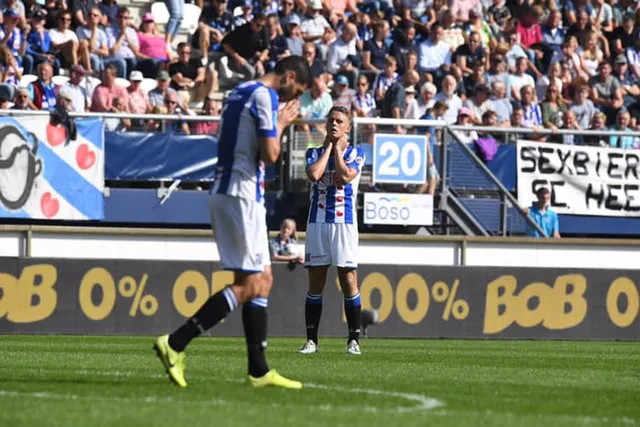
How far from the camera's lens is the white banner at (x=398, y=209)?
22344 millimetres

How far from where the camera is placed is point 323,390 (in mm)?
10016

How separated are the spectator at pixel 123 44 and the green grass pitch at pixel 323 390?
8.19 m

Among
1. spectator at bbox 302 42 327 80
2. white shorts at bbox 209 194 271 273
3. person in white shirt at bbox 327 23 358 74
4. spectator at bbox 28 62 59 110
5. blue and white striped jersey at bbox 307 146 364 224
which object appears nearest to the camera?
white shorts at bbox 209 194 271 273

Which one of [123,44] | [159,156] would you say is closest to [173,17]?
[123,44]

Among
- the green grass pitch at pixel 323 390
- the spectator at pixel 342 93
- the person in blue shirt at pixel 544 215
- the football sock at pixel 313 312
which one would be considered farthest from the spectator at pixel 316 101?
the football sock at pixel 313 312

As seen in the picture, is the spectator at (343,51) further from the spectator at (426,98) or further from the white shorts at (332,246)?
the white shorts at (332,246)

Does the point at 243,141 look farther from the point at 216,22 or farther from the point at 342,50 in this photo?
the point at 216,22

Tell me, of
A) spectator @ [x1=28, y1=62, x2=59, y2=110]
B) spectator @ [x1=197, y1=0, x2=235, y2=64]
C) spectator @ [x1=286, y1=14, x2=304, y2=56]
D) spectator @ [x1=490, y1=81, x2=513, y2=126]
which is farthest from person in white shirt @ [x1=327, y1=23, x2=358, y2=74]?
spectator @ [x1=28, y1=62, x2=59, y2=110]

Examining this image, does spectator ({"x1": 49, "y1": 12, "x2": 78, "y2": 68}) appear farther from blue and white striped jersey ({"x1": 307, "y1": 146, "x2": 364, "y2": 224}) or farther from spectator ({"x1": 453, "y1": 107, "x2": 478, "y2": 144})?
blue and white striped jersey ({"x1": 307, "y1": 146, "x2": 364, "y2": 224})

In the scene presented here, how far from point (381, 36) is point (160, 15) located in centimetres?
398

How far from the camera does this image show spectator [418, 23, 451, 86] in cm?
2591

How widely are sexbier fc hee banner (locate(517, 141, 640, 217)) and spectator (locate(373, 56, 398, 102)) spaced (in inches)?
104

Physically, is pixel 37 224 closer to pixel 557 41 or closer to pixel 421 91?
pixel 421 91

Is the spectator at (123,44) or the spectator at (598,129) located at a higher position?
the spectator at (123,44)
